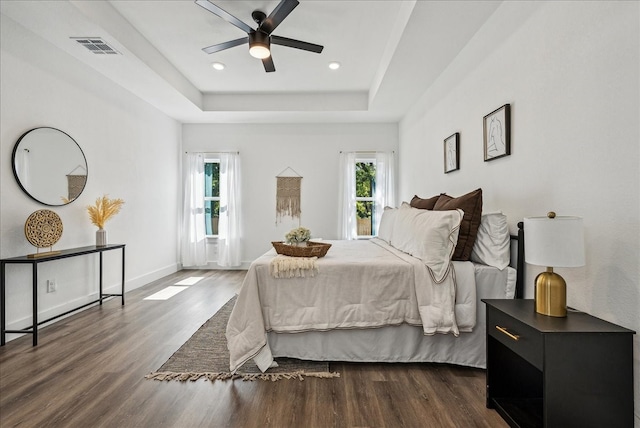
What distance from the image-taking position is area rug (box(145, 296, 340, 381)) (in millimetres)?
2156

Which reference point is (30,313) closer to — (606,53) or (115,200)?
(115,200)

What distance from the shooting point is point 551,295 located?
1.56 metres

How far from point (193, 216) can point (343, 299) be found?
440 cm

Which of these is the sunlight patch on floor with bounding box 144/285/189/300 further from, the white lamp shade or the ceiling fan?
the white lamp shade

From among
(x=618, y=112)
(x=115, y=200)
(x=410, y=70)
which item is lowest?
(x=115, y=200)

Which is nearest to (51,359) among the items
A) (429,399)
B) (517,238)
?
(429,399)

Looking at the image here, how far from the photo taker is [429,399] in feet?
6.27

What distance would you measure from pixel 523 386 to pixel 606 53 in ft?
5.82

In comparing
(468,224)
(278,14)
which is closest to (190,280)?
(278,14)

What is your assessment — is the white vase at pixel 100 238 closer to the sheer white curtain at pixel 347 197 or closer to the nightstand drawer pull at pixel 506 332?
the sheer white curtain at pixel 347 197

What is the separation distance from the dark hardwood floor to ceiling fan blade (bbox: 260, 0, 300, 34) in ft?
8.69

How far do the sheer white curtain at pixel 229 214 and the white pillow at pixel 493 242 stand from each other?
4.30 metres

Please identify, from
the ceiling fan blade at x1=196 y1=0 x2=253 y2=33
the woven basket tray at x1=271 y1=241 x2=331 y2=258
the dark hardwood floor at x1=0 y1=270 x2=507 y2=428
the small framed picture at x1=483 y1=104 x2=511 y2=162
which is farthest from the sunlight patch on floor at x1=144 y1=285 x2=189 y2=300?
the small framed picture at x1=483 y1=104 x2=511 y2=162

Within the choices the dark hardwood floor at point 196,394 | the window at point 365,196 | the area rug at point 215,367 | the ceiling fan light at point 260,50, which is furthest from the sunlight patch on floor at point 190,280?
the ceiling fan light at point 260,50
